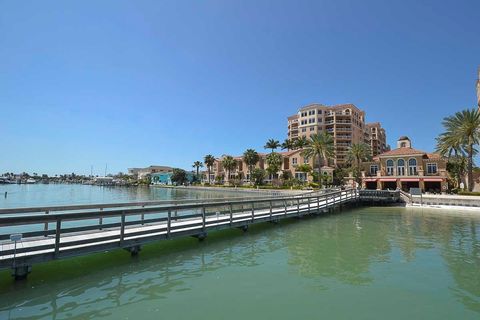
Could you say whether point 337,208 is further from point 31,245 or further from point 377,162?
point 377,162

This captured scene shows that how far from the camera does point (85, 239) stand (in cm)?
1012

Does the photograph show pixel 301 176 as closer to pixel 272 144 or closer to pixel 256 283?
pixel 272 144

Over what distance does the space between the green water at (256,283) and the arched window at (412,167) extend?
50344 millimetres

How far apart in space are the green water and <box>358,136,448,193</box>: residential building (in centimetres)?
4820

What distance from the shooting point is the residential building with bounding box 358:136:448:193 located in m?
57.8

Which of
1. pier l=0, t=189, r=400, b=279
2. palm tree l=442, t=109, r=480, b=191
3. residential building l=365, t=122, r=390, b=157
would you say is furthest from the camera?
residential building l=365, t=122, r=390, b=157

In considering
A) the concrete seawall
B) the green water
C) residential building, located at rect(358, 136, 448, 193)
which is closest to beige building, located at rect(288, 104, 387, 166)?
residential building, located at rect(358, 136, 448, 193)

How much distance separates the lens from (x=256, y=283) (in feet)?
30.9

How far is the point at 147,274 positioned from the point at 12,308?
146 inches

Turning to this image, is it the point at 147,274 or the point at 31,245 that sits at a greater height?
the point at 31,245

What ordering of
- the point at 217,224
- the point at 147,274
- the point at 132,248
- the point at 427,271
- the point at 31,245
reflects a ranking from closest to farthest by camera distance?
the point at 31,245, the point at 147,274, the point at 427,271, the point at 132,248, the point at 217,224

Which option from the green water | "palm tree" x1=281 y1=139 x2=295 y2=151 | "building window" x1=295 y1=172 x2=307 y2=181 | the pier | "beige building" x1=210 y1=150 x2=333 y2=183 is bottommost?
the green water

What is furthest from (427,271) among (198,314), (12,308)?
(12,308)

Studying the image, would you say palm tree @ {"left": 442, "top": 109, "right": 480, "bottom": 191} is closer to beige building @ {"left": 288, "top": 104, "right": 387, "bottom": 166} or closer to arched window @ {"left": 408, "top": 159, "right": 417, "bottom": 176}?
arched window @ {"left": 408, "top": 159, "right": 417, "bottom": 176}
